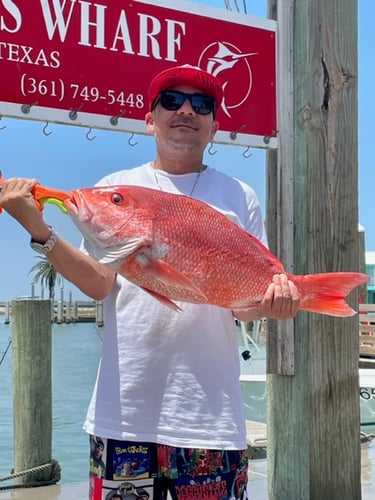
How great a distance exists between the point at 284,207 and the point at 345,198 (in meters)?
0.27

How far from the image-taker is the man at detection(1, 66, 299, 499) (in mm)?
1881

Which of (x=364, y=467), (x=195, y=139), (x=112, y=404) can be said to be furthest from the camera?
(x=364, y=467)

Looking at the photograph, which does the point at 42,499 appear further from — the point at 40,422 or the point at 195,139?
the point at 195,139

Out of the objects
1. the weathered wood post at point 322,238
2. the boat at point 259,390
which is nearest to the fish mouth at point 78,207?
the weathered wood post at point 322,238

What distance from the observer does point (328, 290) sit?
188cm

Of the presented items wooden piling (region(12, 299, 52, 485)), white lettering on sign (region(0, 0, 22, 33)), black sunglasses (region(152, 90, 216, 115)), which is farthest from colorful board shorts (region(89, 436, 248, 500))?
wooden piling (region(12, 299, 52, 485))

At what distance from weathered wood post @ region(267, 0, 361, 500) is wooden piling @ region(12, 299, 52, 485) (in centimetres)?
218

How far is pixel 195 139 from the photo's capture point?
208cm

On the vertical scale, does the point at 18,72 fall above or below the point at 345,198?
above

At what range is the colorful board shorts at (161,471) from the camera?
1.90m

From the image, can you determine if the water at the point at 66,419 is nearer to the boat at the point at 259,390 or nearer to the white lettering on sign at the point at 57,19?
the boat at the point at 259,390

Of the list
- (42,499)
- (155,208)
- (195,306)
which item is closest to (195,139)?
(155,208)

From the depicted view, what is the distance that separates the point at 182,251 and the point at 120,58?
1536mm

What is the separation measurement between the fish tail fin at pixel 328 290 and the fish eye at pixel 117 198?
1.70ft
